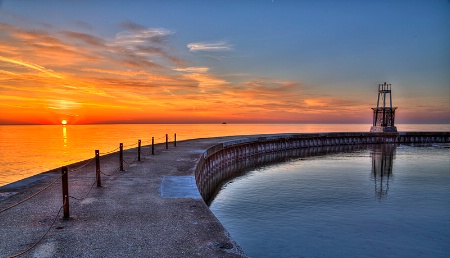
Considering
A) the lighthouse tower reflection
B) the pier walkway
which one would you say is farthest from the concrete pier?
the lighthouse tower reflection

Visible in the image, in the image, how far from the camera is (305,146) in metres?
49.4

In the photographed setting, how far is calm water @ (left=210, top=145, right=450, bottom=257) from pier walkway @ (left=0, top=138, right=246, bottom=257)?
3.48 meters

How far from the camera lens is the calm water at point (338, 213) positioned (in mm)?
10492

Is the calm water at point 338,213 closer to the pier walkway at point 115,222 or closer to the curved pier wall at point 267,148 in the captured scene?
the curved pier wall at point 267,148

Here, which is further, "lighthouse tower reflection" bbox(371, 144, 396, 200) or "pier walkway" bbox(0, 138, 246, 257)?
"lighthouse tower reflection" bbox(371, 144, 396, 200)

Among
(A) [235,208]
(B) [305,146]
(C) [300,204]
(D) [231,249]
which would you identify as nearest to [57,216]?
(D) [231,249]

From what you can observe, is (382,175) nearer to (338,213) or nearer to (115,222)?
(338,213)

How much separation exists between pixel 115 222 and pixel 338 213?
35.4ft

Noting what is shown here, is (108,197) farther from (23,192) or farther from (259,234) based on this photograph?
(259,234)

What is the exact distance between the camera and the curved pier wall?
22.5 m

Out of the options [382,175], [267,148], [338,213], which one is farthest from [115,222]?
[267,148]

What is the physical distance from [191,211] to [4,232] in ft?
13.4

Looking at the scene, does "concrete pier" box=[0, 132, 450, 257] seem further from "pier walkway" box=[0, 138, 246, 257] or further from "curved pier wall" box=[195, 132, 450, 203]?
"curved pier wall" box=[195, 132, 450, 203]

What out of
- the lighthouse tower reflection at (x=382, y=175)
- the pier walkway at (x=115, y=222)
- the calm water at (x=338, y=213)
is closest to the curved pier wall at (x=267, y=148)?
the calm water at (x=338, y=213)
